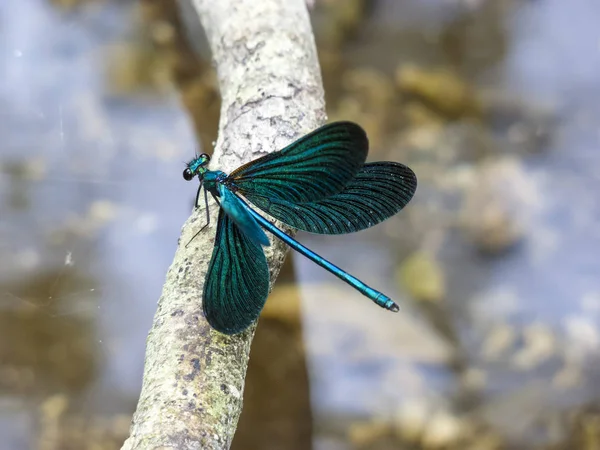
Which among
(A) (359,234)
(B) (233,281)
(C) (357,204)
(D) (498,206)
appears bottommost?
(B) (233,281)

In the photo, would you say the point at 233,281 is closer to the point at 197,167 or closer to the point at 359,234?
the point at 197,167

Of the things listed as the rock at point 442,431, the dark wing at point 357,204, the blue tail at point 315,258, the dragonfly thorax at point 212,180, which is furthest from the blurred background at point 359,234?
the dragonfly thorax at point 212,180

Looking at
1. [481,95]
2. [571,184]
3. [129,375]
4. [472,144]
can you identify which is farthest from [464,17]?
[129,375]

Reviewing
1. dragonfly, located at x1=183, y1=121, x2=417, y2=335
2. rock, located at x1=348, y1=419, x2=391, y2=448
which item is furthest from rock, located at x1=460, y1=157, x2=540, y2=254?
dragonfly, located at x1=183, y1=121, x2=417, y2=335

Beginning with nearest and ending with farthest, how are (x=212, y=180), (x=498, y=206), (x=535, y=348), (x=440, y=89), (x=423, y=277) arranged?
(x=212, y=180) < (x=535, y=348) < (x=423, y=277) < (x=498, y=206) < (x=440, y=89)

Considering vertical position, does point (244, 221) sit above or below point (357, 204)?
below

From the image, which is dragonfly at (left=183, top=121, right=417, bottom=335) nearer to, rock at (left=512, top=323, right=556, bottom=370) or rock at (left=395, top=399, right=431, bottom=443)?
rock at (left=395, top=399, right=431, bottom=443)

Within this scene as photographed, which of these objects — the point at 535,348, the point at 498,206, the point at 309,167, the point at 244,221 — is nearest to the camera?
the point at 244,221

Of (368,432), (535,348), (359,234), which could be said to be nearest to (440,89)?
(359,234)
